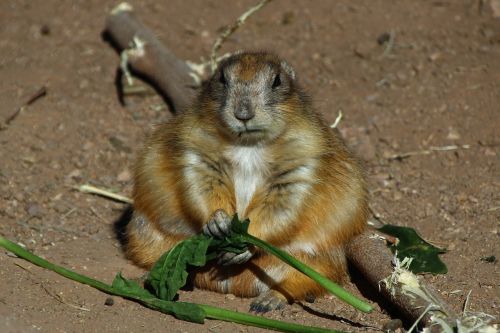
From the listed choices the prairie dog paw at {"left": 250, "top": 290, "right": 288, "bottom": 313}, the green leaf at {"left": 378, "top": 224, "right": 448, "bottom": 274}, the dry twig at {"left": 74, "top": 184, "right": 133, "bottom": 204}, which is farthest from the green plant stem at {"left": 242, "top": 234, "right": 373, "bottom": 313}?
the dry twig at {"left": 74, "top": 184, "right": 133, "bottom": 204}

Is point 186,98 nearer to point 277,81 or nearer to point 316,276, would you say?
point 277,81

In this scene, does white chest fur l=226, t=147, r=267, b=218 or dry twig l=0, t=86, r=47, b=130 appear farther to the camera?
dry twig l=0, t=86, r=47, b=130

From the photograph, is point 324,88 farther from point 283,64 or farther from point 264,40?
point 283,64

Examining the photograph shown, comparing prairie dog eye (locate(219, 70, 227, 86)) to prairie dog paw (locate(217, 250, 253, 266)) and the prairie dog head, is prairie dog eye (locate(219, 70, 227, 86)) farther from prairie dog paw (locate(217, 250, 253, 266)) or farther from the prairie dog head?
prairie dog paw (locate(217, 250, 253, 266))

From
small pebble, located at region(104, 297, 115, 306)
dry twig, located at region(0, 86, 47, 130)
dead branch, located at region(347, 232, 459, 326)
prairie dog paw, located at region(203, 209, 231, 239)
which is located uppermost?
prairie dog paw, located at region(203, 209, 231, 239)

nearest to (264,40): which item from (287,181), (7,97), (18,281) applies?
(7,97)

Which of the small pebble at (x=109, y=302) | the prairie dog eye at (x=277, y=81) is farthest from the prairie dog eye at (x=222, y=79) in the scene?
the small pebble at (x=109, y=302)

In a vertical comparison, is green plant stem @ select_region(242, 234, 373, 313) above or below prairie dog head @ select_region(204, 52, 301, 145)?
below
